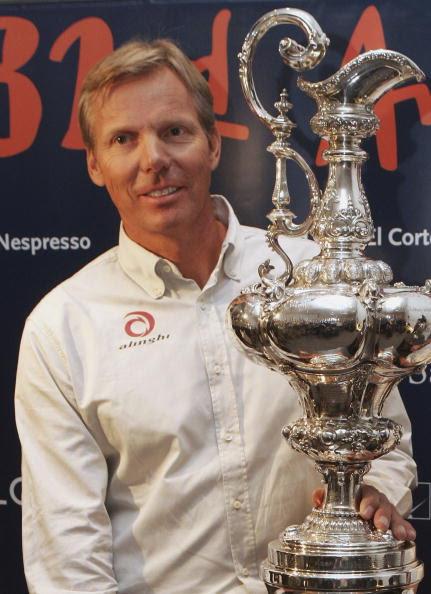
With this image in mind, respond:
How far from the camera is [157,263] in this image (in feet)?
8.96

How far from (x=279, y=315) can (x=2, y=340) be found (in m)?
1.20

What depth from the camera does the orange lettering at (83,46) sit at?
2.96m

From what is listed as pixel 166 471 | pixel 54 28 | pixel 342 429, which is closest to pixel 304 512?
pixel 166 471

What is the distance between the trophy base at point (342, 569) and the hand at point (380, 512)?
0.38 ft

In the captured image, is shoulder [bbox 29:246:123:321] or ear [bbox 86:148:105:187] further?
ear [bbox 86:148:105:187]

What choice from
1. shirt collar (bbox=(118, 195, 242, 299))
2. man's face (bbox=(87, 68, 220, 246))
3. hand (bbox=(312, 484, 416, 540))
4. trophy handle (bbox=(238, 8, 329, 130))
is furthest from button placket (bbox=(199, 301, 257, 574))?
trophy handle (bbox=(238, 8, 329, 130))

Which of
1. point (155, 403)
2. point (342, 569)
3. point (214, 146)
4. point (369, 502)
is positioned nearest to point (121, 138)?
point (214, 146)

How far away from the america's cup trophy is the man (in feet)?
1.79

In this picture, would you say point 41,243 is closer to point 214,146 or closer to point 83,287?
point 83,287

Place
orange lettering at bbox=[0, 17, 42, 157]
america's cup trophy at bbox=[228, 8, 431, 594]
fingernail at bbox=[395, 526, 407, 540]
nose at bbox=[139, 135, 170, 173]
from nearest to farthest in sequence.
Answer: america's cup trophy at bbox=[228, 8, 431, 594] → fingernail at bbox=[395, 526, 407, 540] → nose at bbox=[139, 135, 170, 173] → orange lettering at bbox=[0, 17, 42, 157]

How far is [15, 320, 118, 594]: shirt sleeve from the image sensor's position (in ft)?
8.44

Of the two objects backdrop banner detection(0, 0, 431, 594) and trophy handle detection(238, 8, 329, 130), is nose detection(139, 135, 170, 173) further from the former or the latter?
trophy handle detection(238, 8, 329, 130)

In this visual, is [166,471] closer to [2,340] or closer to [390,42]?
[2,340]

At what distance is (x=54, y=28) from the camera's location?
297cm
